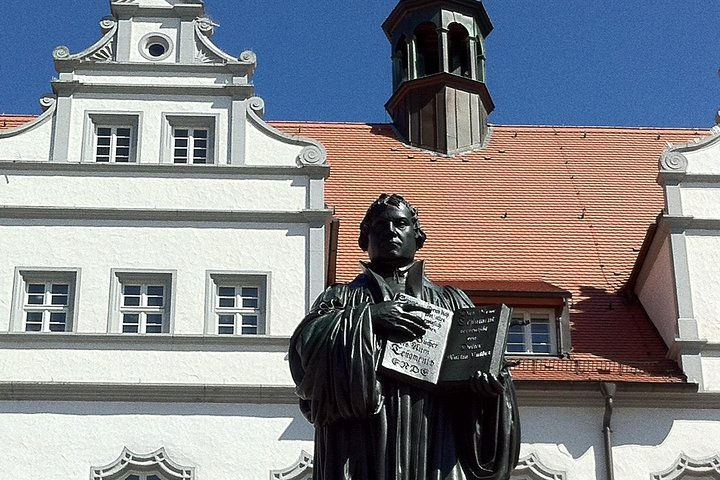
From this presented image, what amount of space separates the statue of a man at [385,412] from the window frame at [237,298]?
11218 mm

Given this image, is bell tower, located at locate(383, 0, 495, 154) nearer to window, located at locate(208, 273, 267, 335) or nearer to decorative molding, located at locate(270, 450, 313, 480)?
window, located at locate(208, 273, 267, 335)

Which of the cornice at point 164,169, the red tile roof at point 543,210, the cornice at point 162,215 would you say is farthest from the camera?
the red tile roof at point 543,210

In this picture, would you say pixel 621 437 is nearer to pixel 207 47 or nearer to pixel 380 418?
pixel 207 47

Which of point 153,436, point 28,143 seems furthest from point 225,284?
point 28,143

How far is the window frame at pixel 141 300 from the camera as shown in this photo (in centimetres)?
1850

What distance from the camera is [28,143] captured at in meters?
20.0

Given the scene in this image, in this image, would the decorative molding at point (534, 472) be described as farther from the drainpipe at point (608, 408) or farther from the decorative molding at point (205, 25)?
the decorative molding at point (205, 25)

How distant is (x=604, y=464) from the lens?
60.1 ft

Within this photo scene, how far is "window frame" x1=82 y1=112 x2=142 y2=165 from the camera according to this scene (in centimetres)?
2011

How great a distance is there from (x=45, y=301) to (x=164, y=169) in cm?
221

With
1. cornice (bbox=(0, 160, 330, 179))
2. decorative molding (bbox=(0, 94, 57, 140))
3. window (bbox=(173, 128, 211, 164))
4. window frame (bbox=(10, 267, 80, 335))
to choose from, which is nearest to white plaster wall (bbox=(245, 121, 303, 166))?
cornice (bbox=(0, 160, 330, 179))

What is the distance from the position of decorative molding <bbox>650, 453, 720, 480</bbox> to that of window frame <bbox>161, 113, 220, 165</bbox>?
6460mm

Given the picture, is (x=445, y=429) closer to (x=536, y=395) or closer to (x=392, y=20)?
(x=536, y=395)

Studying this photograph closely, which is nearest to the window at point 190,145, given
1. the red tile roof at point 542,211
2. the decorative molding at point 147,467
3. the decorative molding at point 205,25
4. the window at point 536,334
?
the decorative molding at point 205,25
